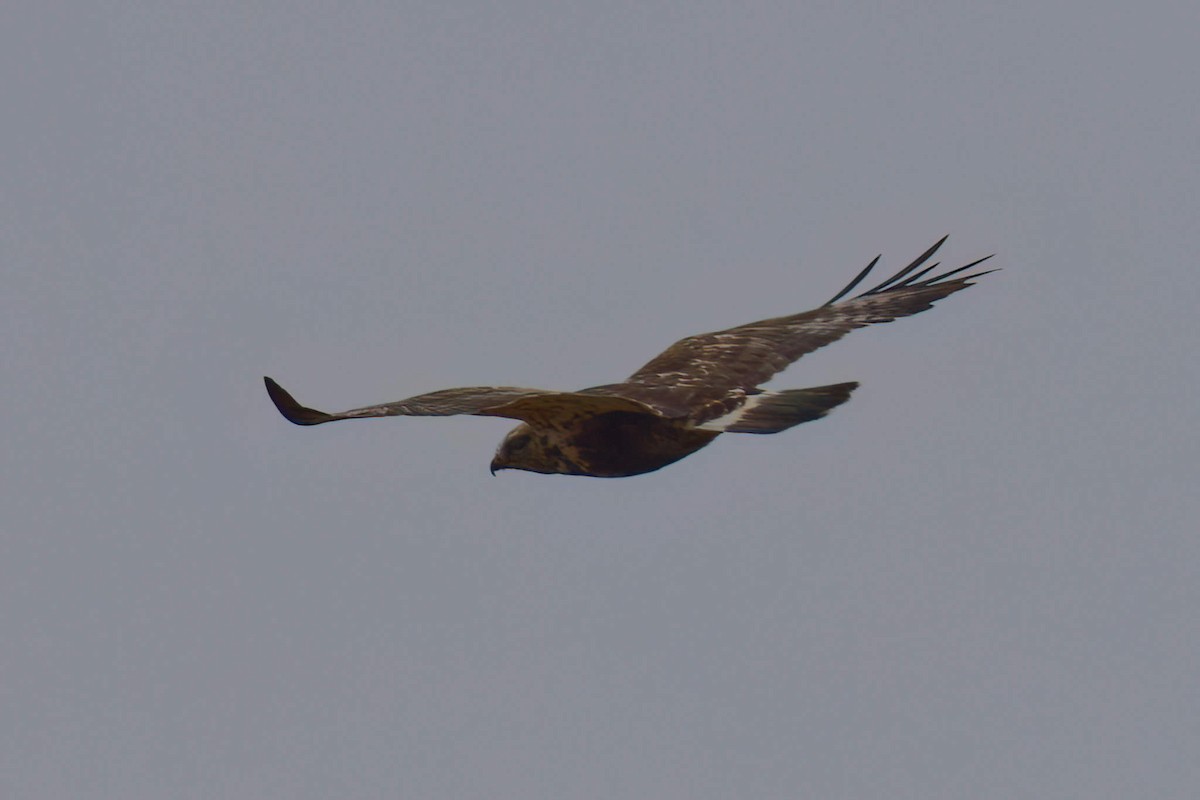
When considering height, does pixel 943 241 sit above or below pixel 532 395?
above

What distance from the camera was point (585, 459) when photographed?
13750 mm

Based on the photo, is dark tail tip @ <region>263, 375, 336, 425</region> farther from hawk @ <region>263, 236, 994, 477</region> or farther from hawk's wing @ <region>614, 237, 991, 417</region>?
hawk's wing @ <region>614, 237, 991, 417</region>

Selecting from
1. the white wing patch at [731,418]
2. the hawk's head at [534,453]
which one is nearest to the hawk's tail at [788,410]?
the white wing patch at [731,418]

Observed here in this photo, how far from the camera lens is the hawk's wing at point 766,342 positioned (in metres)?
14.2

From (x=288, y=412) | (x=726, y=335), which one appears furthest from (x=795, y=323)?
(x=288, y=412)

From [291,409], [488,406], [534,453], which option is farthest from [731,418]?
[291,409]

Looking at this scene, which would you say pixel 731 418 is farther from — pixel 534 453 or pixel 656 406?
pixel 534 453

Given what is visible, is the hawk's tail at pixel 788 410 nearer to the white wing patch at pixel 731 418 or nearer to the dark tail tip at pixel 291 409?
the white wing patch at pixel 731 418

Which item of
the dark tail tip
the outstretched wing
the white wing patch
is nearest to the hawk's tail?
the white wing patch

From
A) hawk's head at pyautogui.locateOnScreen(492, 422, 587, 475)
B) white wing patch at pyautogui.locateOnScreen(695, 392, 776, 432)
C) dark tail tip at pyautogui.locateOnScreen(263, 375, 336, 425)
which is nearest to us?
dark tail tip at pyautogui.locateOnScreen(263, 375, 336, 425)

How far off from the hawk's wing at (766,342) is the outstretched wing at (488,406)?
0.63 meters

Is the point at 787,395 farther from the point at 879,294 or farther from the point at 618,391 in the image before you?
the point at 879,294

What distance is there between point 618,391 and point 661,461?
0.52 metres

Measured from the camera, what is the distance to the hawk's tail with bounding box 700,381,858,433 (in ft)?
42.8
